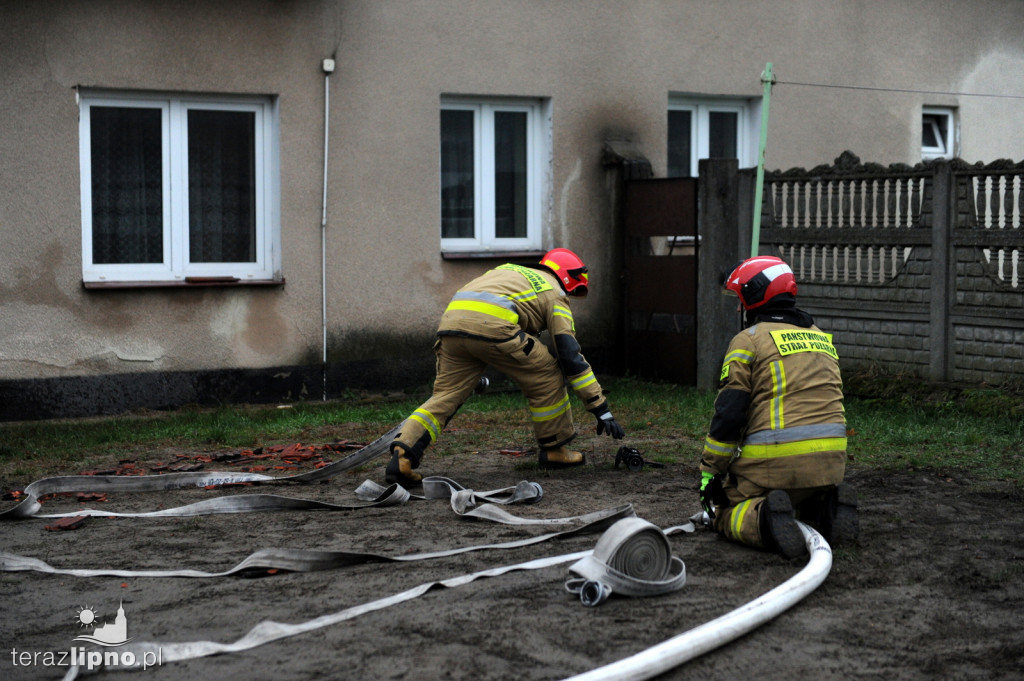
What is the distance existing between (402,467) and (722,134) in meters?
7.94

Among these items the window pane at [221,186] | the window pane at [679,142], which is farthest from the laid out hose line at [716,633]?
the window pane at [679,142]

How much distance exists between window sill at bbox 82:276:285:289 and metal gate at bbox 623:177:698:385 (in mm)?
3804

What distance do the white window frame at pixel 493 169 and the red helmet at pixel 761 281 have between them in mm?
6572

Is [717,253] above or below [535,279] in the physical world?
above

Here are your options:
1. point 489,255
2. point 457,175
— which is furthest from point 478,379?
point 457,175

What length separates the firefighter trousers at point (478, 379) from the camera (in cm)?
784

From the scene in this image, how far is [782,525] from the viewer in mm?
5566

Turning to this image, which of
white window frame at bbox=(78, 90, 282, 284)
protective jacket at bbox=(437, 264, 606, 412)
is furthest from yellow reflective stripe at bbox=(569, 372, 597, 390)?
white window frame at bbox=(78, 90, 282, 284)

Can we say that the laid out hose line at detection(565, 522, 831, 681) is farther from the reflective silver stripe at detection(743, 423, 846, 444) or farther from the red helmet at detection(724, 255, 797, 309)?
the red helmet at detection(724, 255, 797, 309)

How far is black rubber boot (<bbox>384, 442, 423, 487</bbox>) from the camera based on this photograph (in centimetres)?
761

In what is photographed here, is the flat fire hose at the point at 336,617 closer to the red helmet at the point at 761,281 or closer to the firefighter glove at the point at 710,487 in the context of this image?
the firefighter glove at the point at 710,487

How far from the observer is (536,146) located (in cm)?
1287

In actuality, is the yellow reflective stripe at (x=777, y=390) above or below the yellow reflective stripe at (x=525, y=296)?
below

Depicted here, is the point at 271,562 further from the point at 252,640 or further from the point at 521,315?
the point at 521,315
